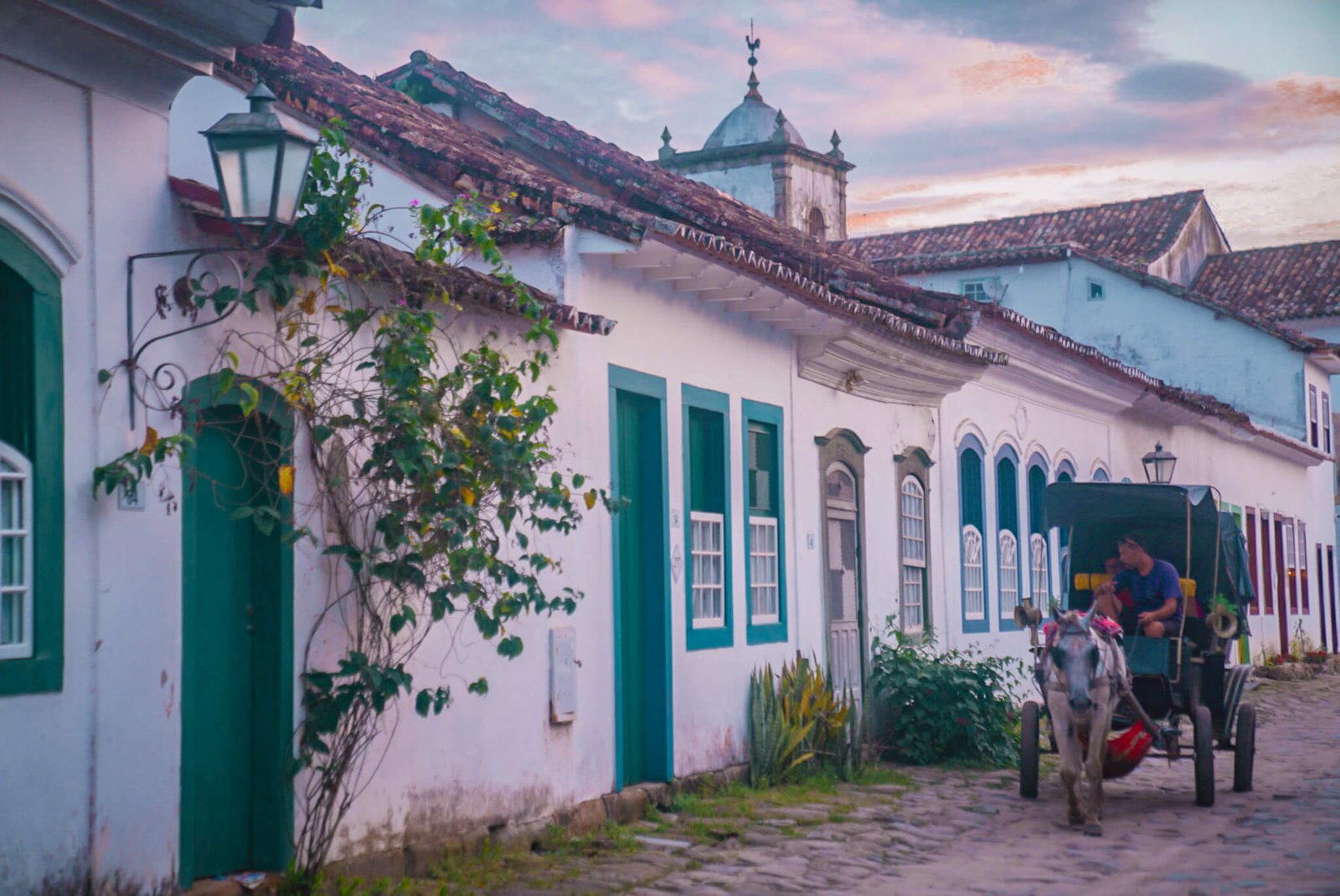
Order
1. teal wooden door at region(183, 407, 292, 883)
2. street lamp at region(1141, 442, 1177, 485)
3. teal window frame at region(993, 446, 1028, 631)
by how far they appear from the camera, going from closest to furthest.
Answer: teal wooden door at region(183, 407, 292, 883) < teal window frame at region(993, 446, 1028, 631) < street lamp at region(1141, 442, 1177, 485)

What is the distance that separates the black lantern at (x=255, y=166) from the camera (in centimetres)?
654

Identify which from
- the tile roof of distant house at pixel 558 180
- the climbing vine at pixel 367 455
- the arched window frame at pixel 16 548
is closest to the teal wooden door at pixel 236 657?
the climbing vine at pixel 367 455

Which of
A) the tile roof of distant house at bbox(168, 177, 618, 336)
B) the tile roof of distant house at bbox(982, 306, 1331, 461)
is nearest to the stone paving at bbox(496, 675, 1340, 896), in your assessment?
the tile roof of distant house at bbox(168, 177, 618, 336)

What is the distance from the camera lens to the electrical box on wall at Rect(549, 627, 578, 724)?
9.52 metres

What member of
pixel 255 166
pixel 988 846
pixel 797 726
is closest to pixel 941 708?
pixel 797 726

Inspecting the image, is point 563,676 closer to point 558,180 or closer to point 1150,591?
point 558,180

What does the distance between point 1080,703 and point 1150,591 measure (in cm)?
236

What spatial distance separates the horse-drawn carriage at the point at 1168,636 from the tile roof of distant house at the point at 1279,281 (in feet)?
82.1

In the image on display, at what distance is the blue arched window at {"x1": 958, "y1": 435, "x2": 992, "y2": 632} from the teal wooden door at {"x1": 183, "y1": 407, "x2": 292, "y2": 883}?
10.9m

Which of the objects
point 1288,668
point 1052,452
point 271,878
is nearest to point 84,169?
point 271,878

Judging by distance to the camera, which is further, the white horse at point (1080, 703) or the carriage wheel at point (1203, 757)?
the carriage wheel at point (1203, 757)

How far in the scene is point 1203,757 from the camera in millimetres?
11336

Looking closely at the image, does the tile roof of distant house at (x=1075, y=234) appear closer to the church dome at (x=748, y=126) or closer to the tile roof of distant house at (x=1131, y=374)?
the church dome at (x=748, y=126)

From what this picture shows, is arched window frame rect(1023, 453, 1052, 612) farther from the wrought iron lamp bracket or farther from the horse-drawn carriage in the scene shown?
the wrought iron lamp bracket
